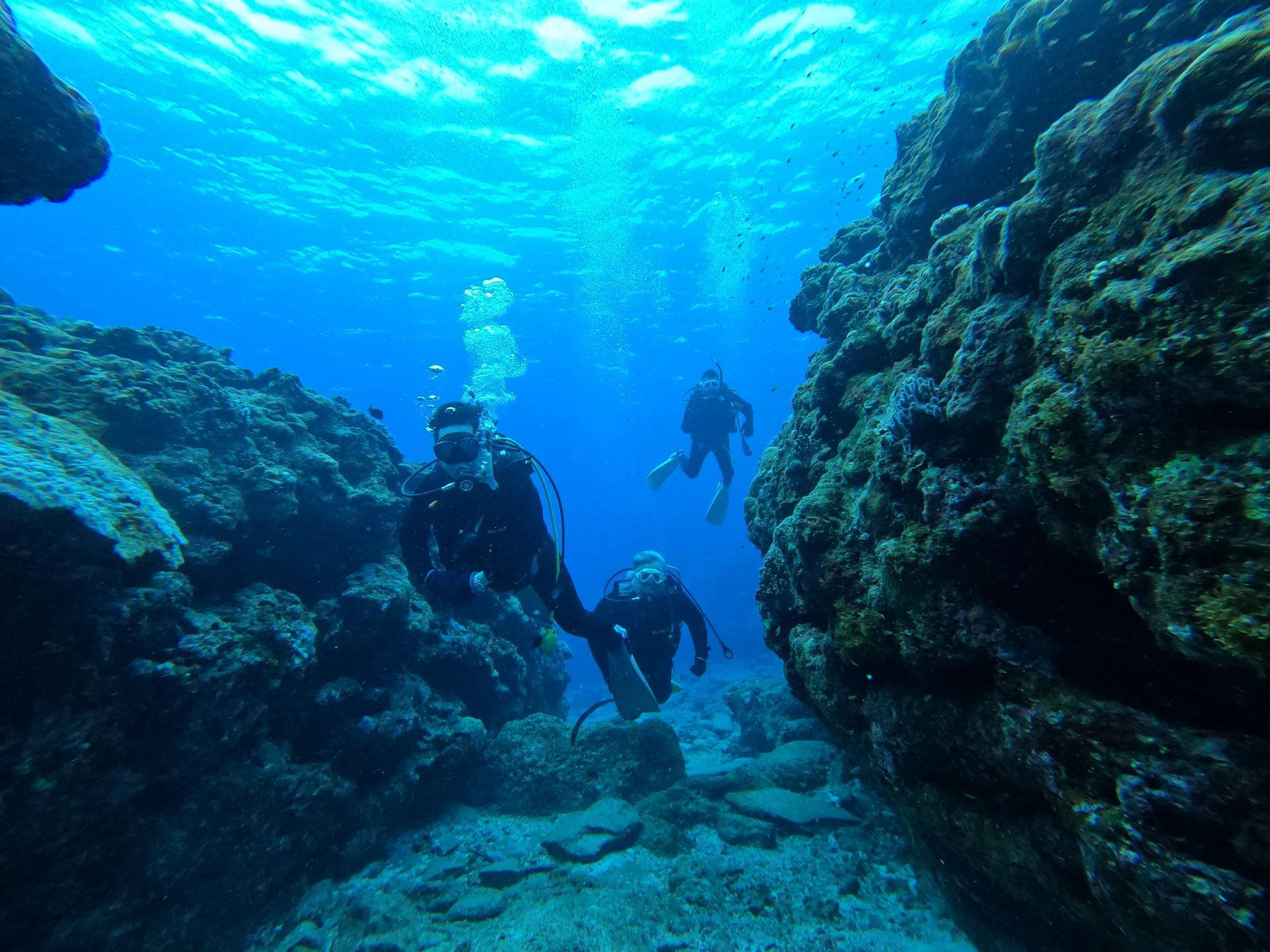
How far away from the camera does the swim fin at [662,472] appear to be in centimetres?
1870

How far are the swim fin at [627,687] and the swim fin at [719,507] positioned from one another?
1036cm

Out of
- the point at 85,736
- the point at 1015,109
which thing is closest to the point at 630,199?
the point at 1015,109

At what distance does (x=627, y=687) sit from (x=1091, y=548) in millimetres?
6855

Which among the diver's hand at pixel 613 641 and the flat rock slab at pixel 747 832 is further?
the diver's hand at pixel 613 641

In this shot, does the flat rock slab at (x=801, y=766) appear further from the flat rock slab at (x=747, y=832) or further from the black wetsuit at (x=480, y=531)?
the black wetsuit at (x=480, y=531)

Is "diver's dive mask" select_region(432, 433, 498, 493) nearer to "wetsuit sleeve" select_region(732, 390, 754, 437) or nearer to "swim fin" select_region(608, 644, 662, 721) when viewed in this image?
"swim fin" select_region(608, 644, 662, 721)

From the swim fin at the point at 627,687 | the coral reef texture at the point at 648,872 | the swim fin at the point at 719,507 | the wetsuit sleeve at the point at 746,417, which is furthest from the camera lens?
the swim fin at the point at 719,507

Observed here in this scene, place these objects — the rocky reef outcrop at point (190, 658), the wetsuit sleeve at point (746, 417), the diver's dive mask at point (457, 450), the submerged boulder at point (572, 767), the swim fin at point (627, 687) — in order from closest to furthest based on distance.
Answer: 1. the rocky reef outcrop at point (190, 658)
2. the diver's dive mask at point (457, 450)
3. the submerged boulder at point (572, 767)
4. the swim fin at point (627, 687)
5. the wetsuit sleeve at point (746, 417)

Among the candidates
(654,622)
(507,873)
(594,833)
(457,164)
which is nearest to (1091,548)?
(594,833)

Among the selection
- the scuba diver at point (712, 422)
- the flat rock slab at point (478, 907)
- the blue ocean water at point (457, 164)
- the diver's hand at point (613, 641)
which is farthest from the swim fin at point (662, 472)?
the flat rock slab at point (478, 907)

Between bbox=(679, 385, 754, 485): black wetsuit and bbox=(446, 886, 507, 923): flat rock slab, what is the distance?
39.0 ft

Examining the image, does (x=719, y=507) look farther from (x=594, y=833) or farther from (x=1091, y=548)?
(x=1091, y=548)

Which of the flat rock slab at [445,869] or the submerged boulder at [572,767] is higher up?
the submerged boulder at [572,767]

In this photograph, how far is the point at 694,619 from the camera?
9242 mm
